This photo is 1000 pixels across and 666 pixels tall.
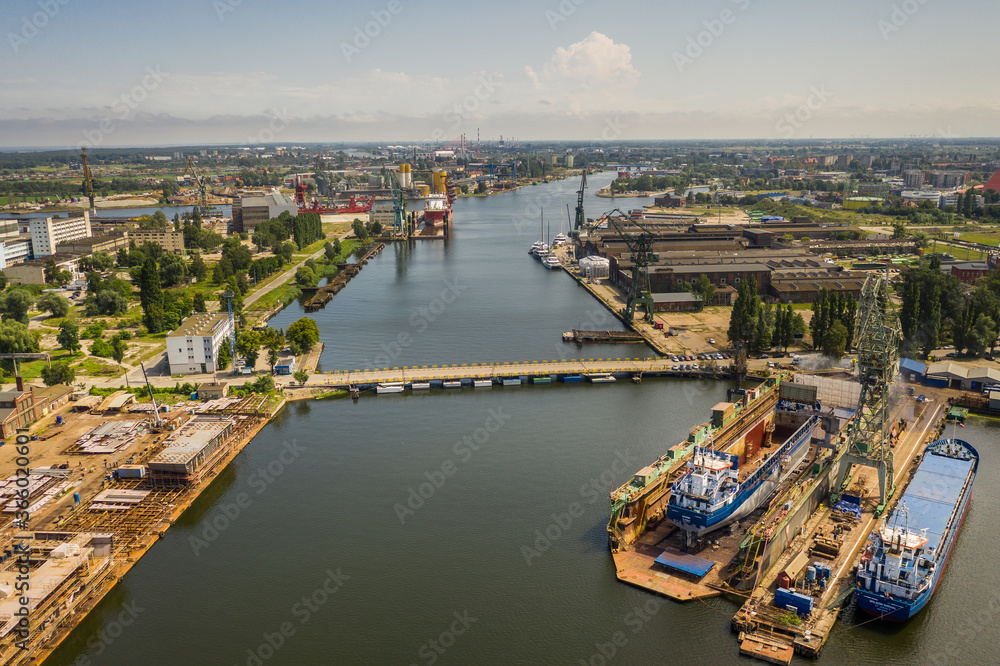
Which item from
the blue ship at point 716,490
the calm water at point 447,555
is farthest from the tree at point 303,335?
the blue ship at point 716,490

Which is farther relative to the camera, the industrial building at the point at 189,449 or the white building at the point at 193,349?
the white building at the point at 193,349

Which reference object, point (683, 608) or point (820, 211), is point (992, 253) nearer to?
point (820, 211)

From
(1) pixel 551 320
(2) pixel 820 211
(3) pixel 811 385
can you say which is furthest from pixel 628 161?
(3) pixel 811 385

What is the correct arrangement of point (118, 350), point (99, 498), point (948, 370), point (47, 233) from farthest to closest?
1. point (47, 233)
2. point (118, 350)
3. point (948, 370)
4. point (99, 498)

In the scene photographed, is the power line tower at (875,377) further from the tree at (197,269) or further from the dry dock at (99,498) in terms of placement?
the tree at (197,269)

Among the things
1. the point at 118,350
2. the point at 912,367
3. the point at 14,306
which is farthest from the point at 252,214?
the point at 912,367

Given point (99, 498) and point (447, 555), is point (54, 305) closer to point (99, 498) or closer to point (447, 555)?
point (99, 498)

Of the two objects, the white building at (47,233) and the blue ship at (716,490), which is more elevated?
the white building at (47,233)
